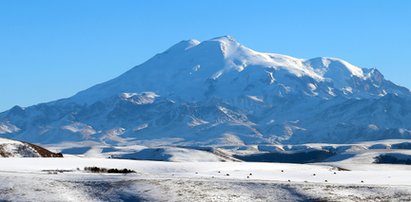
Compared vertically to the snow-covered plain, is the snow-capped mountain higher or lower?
higher

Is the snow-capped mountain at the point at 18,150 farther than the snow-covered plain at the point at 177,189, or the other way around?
the snow-capped mountain at the point at 18,150

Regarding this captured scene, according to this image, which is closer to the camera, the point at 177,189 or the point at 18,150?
the point at 177,189

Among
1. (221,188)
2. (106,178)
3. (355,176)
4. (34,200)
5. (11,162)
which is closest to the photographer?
(34,200)

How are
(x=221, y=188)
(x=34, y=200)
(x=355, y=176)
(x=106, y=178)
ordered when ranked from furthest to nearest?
(x=355, y=176), (x=106, y=178), (x=221, y=188), (x=34, y=200)

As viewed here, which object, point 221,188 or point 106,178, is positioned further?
point 106,178

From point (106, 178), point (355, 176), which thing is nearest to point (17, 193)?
point (106, 178)

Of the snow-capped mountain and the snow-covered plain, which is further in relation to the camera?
the snow-capped mountain

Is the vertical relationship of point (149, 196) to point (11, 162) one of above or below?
below

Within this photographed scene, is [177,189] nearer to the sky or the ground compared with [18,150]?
nearer to the ground

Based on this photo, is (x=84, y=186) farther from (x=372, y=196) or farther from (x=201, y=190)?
(x=372, y=196)

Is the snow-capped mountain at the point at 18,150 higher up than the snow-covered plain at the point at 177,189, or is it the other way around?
the snow-capped mountain at the point at 18,150

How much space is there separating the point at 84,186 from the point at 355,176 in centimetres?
2362

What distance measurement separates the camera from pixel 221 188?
55.9 m

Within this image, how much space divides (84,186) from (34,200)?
16.3ft
